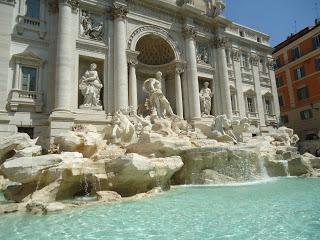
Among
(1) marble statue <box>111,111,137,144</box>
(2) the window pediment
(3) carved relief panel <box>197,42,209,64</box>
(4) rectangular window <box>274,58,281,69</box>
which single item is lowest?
(1) marble statue <box>111,111,137,144</box>

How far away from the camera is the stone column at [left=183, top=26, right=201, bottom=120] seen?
20.2 metres

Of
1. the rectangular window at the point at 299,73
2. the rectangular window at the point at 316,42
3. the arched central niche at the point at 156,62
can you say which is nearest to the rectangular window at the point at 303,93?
the rectangular window at the point at 299,73

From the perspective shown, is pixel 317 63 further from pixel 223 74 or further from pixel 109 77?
pixel 109 77

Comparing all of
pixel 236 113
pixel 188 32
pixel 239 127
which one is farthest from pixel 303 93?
pixel 239 127

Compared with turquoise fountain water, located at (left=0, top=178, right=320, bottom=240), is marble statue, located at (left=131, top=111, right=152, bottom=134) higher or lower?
higher

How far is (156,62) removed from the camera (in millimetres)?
21781

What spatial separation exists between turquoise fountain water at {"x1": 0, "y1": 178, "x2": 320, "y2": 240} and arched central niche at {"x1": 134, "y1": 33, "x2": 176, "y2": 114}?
554 inches

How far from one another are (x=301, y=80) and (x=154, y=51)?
686 inches

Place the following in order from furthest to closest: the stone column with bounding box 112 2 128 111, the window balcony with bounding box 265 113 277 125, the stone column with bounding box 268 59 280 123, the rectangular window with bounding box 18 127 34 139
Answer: the stone column with bounding box 268 59 280 123 → the window balcony with bounding box 265 113 277 125 → the stone column with bounding box 112 2 128 111 → the rectangular window with bounding box 18 127 34 139

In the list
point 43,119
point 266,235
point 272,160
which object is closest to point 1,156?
point 43,119

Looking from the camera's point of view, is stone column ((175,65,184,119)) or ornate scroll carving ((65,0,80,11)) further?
stone column ((175,65,184,119))

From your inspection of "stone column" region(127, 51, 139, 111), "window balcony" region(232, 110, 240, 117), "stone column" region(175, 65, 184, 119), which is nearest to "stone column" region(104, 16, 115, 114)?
"stone column" region(127, 51, 139, 111)

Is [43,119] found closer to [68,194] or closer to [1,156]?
[1,156]

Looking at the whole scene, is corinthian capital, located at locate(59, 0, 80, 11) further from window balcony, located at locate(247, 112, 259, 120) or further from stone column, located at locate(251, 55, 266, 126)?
stone column, located at locate(251, 55, 266, 126)
